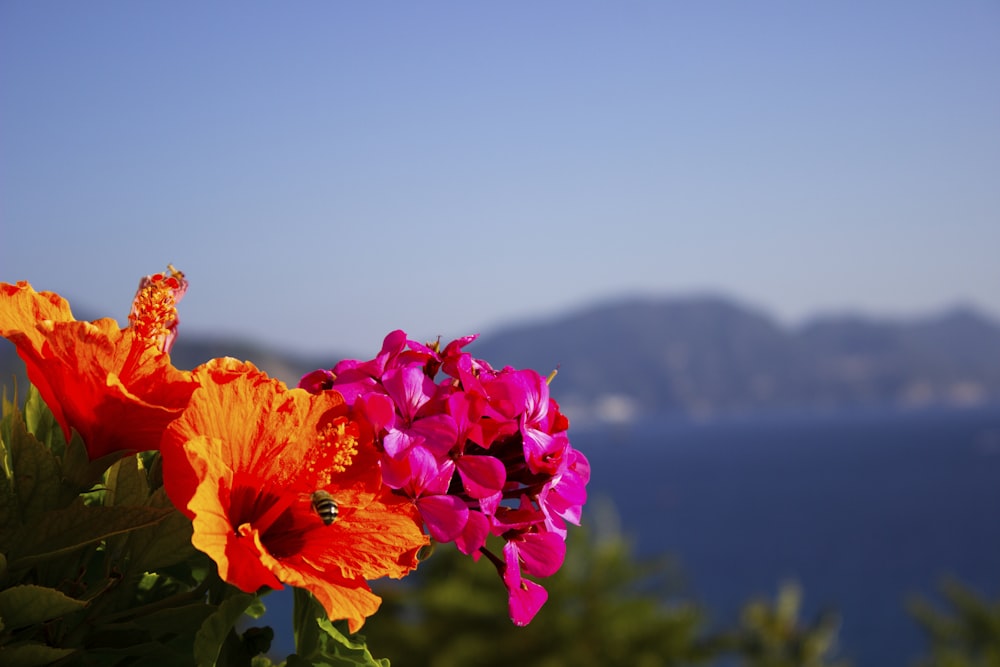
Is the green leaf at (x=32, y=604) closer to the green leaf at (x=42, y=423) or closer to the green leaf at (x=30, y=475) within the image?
the green leaf at (x=30, y=475)

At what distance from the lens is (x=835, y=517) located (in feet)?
268

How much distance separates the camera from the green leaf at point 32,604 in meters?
0.84

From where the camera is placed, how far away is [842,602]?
5788cm

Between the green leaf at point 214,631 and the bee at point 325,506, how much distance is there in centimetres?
10

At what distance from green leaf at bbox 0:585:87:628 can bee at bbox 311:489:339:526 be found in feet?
0.75

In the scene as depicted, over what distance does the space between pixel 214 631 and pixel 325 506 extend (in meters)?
0.16

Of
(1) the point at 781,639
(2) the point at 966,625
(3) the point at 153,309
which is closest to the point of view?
(3) the point at 153,309

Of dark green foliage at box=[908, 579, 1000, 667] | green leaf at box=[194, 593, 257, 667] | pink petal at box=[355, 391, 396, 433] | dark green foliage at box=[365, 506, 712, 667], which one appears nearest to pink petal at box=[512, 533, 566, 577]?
pink petal at box=[355, 391, 396, 433]

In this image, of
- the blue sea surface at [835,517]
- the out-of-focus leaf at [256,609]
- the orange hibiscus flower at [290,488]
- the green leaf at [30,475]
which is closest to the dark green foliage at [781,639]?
the out-of-focus leaf at [256,609]

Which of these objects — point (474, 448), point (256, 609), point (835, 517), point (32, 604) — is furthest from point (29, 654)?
point (835, 517)

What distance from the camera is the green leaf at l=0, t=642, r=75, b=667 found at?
0.86m

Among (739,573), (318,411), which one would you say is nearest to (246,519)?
(318,411)

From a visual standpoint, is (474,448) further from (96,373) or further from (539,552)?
(96,373)

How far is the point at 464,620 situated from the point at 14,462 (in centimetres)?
991
